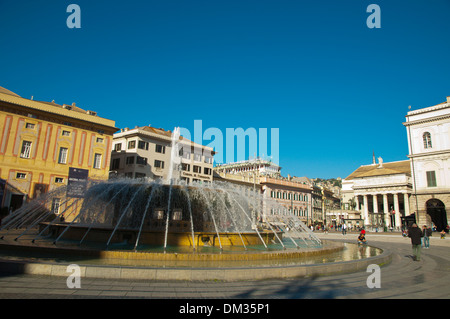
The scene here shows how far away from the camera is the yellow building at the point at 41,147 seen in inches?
1223

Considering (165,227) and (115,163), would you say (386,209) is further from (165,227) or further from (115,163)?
(165,227)

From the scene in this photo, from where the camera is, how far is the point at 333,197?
4097 inches

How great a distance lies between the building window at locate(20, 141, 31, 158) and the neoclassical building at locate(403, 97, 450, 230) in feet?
195

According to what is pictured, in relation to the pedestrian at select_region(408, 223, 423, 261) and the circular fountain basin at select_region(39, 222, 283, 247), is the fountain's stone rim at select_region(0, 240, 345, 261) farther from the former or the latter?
the pedestrian at select_region(408, 223, 423, 261)

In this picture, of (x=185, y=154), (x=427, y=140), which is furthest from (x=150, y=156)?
(x=427, y=140)

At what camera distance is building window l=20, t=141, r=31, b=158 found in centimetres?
3209

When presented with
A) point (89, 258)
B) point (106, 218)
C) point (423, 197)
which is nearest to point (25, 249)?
point (89, 258)

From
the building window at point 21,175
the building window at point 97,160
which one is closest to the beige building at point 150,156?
the building window at point 97,160

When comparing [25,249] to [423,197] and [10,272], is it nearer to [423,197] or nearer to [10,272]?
[10,272]

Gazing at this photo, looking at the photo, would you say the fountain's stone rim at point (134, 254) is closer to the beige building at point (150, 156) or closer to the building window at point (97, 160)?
the building window at point (97, 160)

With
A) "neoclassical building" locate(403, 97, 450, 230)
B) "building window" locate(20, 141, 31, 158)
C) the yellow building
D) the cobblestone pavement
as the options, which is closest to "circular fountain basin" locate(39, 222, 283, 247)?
the cobblestone pavement

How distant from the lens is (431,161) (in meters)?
50.7

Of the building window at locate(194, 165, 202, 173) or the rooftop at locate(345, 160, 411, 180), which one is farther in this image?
the rooftop at locate(345, 160, 411, 180)
